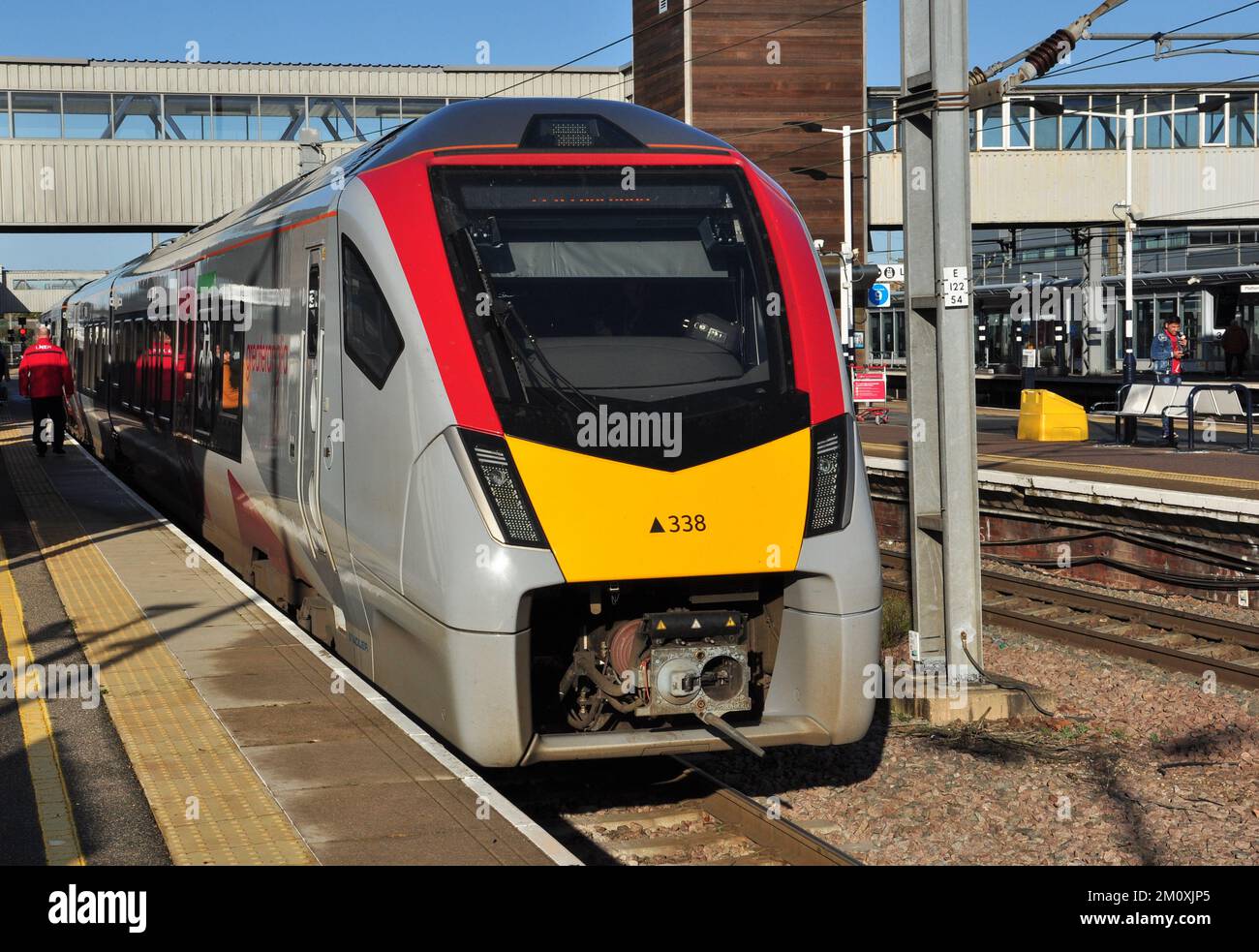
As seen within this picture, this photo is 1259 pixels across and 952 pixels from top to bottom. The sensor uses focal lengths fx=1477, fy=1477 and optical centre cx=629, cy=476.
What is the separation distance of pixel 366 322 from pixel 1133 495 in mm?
8551

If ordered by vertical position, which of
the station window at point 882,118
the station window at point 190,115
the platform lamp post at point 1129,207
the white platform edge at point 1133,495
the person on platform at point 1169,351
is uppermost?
the station window at point 882,118

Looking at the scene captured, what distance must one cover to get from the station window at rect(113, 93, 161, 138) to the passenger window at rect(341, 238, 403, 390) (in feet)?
97.6

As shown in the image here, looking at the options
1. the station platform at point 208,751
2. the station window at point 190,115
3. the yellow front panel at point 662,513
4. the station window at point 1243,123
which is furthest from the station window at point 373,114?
the yellow front panel at point 662,513

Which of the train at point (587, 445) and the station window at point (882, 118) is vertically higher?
the station window at point (882, 118)

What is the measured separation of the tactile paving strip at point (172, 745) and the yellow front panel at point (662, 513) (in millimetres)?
1519

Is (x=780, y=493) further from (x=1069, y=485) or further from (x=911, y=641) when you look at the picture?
(x=1069, y=485)

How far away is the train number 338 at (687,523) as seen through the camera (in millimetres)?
5977

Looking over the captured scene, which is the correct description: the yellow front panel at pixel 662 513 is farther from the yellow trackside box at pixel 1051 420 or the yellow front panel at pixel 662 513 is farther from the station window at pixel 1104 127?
the station window at pixel 1104 127

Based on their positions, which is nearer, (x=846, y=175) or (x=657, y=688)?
(x=657, y=688)

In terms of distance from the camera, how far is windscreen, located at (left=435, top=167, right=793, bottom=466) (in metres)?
6.23

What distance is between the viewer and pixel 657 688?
621 cm

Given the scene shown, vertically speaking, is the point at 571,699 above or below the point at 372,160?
below
